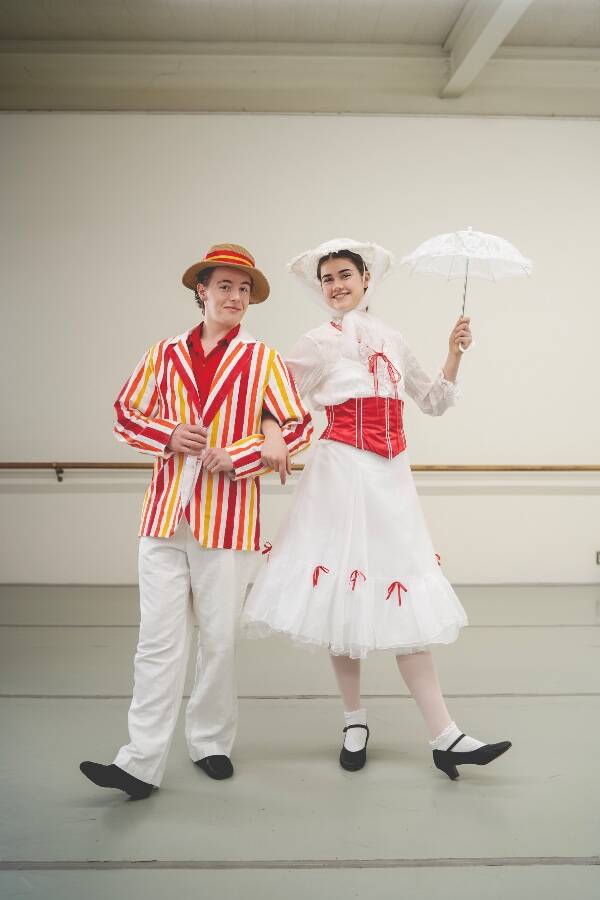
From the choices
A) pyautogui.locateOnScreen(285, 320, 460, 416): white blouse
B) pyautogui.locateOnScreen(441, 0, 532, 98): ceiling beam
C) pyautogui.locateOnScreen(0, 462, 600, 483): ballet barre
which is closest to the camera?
pyautogui.locateOnScreen(285, 320, 460, 416): white blouse

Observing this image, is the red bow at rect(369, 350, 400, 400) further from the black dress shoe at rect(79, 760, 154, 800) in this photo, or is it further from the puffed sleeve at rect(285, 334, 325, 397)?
the black dress shoe at rect(79, 760, 154, 800)

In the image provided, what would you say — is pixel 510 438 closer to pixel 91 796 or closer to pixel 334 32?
pixel 334 32

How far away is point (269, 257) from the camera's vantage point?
15.0 ft

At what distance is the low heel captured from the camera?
1.91 metres

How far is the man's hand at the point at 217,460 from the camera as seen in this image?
1.84 meters

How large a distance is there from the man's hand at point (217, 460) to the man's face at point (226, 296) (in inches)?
15.4

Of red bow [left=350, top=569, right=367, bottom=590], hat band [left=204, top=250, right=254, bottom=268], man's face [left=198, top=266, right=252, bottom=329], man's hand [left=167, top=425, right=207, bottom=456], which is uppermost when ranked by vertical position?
hat band [left=204, top=250, right=254, bottom=268]

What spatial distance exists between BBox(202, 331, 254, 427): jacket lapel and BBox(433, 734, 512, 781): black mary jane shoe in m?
1.10

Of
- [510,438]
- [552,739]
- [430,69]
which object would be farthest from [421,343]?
[552,739]

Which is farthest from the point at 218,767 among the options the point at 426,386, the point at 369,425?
the point at 426,386

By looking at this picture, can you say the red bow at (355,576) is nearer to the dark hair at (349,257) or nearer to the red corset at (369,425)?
the red corset at (369,425)

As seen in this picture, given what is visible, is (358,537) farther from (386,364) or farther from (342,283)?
(342,283)

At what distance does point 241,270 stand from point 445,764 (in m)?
1.47

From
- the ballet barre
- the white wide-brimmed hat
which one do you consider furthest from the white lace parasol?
the ballet barre
